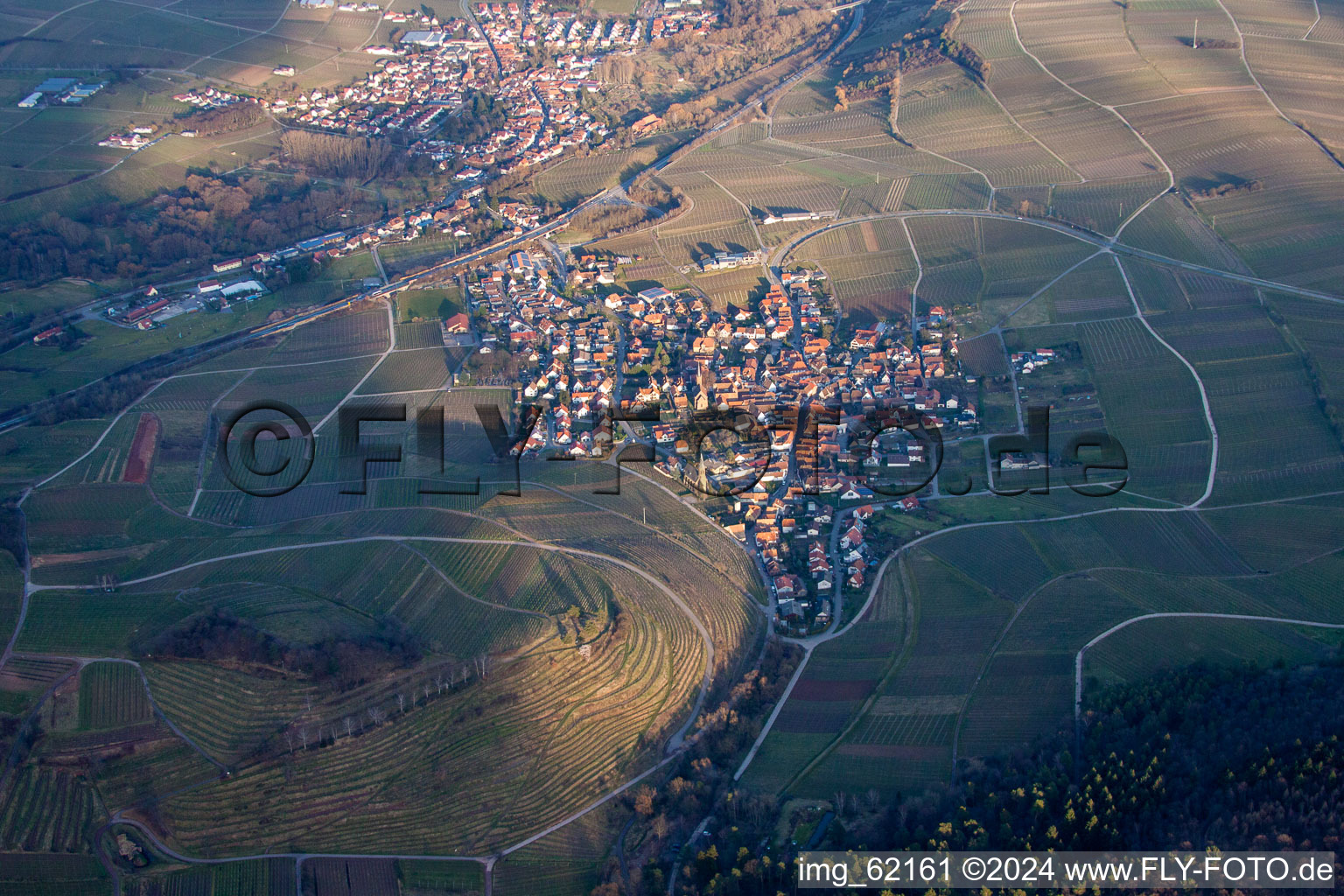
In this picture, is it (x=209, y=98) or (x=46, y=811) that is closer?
(x=46, y=811)

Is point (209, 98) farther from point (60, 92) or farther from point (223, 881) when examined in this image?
point (223, 881)

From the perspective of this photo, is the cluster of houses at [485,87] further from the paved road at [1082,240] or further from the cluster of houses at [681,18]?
the paved road at [1082,240]

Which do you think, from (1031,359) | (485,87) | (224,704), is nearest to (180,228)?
(485,87)

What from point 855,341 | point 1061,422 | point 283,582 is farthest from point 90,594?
point 1061,422

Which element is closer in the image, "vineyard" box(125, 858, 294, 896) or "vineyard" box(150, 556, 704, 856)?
"vineyard" box(125, 858, 294, 896)

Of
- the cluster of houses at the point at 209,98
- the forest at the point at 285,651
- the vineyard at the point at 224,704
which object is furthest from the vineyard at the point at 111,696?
the cluster of houses at the point at 209,98

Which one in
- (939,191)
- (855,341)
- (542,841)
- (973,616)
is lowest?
(542,841)

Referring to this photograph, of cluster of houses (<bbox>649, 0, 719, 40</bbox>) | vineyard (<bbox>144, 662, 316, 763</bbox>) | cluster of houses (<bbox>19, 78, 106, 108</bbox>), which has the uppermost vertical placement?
cluster of houses (<bbox>649, 0, 719, 40</bbox>)

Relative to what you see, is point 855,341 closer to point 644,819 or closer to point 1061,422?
point 1061,422

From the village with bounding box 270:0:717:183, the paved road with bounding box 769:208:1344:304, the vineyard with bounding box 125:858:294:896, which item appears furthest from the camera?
the village with bounding box 270:0:717:183

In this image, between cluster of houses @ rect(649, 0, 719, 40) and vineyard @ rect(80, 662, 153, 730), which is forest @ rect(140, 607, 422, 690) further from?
cluster of houses @ rect(649, 0, 719, 40)

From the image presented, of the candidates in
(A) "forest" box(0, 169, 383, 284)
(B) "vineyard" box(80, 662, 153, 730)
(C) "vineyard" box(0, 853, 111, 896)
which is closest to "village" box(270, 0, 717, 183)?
(A) "forest" box(0, 169, 383, 284)
